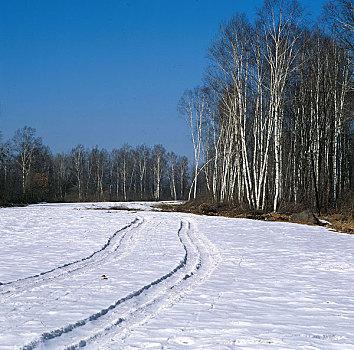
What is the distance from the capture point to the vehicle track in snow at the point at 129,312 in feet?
12.4

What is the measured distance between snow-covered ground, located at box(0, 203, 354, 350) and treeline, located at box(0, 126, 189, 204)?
104ft

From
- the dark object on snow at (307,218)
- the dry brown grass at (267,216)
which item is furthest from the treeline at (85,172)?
the dark object on snow at (307,218)

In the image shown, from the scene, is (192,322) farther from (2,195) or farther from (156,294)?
(2,195)

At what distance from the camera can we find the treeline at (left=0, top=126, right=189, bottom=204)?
53.0 m

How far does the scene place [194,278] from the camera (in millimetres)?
6742

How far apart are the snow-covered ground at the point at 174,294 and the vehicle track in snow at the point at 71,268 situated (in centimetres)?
2

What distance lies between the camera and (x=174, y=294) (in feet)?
18.5

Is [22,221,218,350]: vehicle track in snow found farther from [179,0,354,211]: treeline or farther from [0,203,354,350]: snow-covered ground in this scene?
[179,0,354,211]: treeline

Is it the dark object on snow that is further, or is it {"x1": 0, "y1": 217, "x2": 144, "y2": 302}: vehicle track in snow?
the dark object on snow

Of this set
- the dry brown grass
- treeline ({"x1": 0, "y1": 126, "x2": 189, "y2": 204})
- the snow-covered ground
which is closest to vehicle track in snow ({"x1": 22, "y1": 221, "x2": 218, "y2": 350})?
the snow-covered ground

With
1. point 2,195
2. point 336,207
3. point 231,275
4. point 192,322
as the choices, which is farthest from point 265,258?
point 2,195

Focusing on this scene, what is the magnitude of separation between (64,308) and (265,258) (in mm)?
5387

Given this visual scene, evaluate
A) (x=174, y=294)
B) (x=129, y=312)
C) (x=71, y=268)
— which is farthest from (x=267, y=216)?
(x=129, y=312)

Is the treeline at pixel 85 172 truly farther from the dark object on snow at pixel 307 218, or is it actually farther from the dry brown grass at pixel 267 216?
the dark object on snow at pixel 307 218
